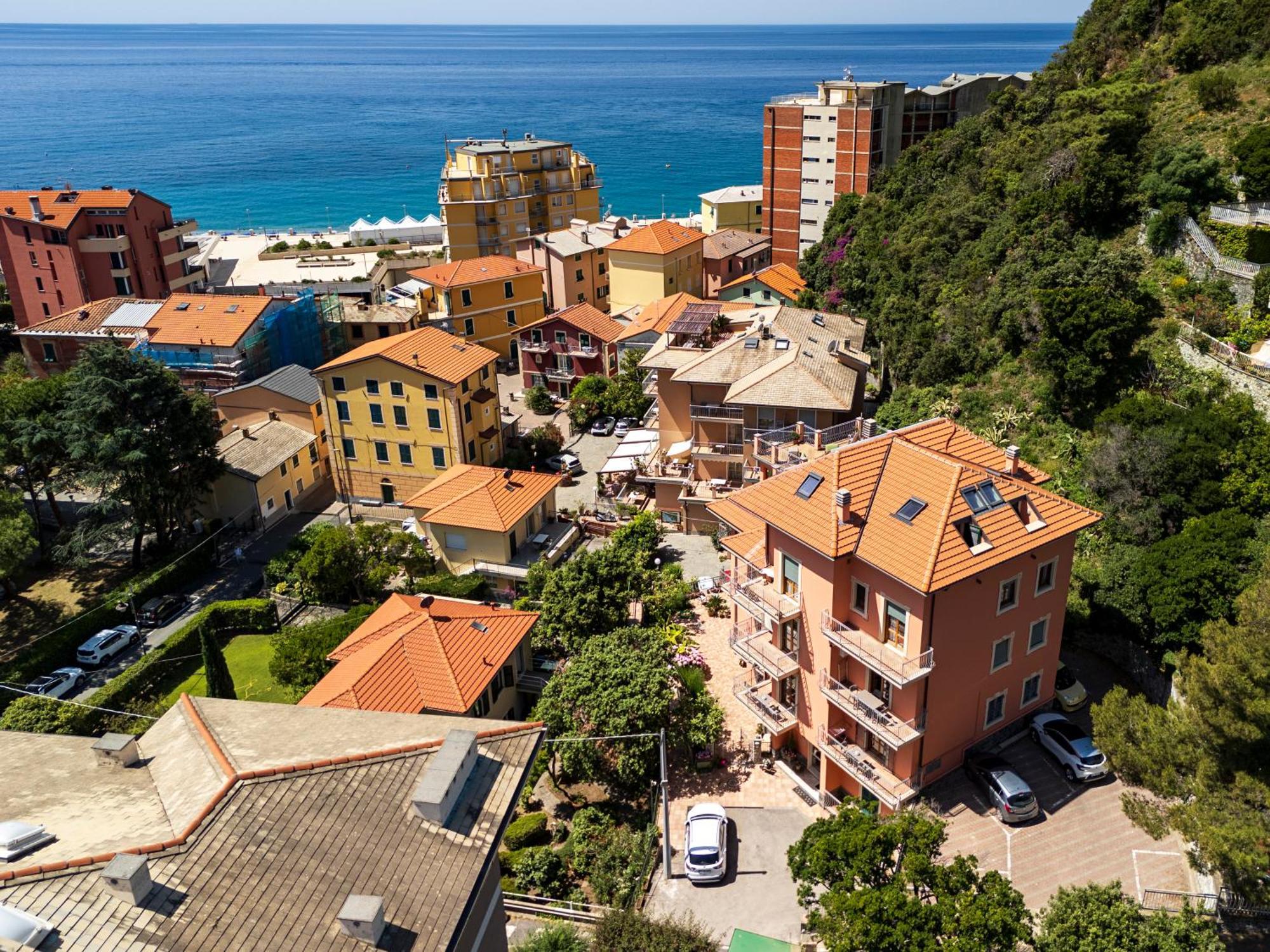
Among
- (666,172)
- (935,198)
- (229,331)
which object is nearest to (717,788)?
(229,331)

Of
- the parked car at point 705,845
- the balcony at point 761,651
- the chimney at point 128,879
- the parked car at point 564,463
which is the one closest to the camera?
the chimney at point 128,879

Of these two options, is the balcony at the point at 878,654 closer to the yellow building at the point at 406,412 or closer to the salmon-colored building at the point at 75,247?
the yellow building at the point at 406,412

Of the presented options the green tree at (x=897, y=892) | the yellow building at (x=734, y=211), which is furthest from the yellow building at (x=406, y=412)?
the yellow building at (x=734, y=211)

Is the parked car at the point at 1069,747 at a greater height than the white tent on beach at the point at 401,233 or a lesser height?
lesser

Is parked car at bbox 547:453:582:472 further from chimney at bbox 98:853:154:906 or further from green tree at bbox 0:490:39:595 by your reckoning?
chimney at bbox 98:853:154:906

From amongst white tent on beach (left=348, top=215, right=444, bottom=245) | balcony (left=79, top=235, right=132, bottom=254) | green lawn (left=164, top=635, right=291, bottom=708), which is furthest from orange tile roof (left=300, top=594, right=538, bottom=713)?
white tent on beach (left=348, top=215, right=444, bottom=245)

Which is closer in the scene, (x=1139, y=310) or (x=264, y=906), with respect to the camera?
(x=264, y=906)

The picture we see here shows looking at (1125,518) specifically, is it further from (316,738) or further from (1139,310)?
(316,738)
